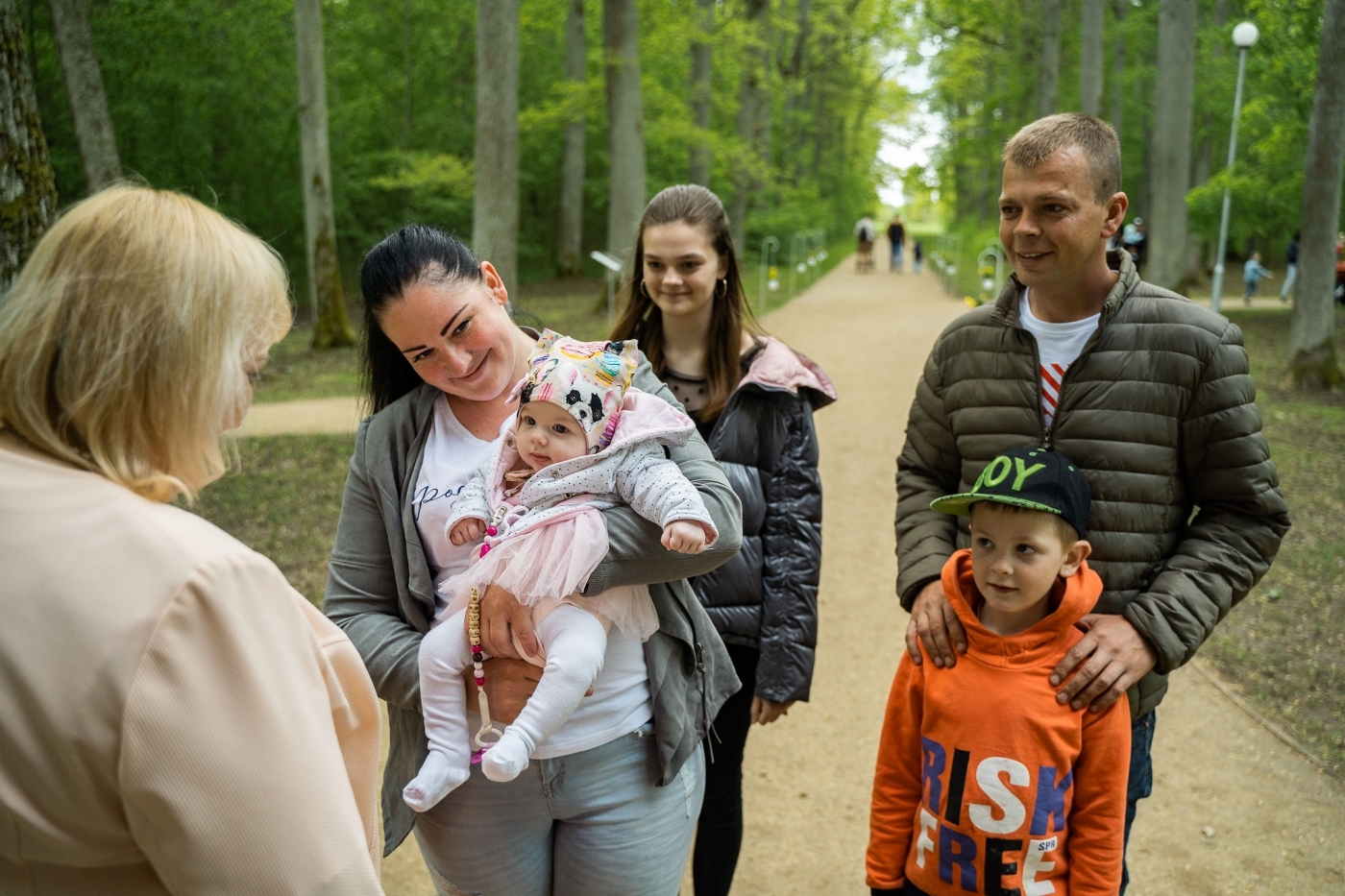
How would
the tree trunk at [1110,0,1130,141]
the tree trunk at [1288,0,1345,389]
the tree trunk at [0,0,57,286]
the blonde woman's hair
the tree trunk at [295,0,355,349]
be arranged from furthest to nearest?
the tree trunk at [1110,0,1130,141]
the tree trunk at [295,0,355,349]
the tree trunk at [1288,0,1345,389]
the tree trunk at [0,0,57,286]
the blonde woman's hair

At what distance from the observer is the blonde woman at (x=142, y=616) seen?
3.89 ft

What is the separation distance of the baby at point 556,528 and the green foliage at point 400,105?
15.4 meters

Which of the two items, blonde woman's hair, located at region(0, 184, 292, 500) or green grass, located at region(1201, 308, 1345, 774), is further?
green grass, located at region(1201, 308, 1345, 774)

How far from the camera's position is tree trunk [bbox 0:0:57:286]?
4.45 m

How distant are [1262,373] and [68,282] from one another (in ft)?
51.5

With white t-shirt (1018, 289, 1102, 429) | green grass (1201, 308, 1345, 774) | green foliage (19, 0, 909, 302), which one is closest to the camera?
white t-shirt (1018, 289, 1102, 429)

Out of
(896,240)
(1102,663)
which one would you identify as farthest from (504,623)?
(896,240)

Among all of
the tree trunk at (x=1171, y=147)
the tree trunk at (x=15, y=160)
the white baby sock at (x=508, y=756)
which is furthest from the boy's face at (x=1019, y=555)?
the tree trunk at (x=1171, y=147)

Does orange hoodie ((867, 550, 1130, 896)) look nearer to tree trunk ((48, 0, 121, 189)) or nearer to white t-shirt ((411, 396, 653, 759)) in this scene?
white t-shirt ((411, 396, 653, 759))

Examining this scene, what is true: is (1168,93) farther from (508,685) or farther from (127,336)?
(127,336)

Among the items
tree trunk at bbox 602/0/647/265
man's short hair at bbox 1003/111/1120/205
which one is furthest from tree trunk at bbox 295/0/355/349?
man's short hair at bbox 1003/111/1120/205

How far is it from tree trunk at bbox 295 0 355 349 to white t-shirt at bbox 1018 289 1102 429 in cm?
1484

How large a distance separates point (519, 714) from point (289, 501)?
689cm

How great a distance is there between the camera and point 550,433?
2.16 m
